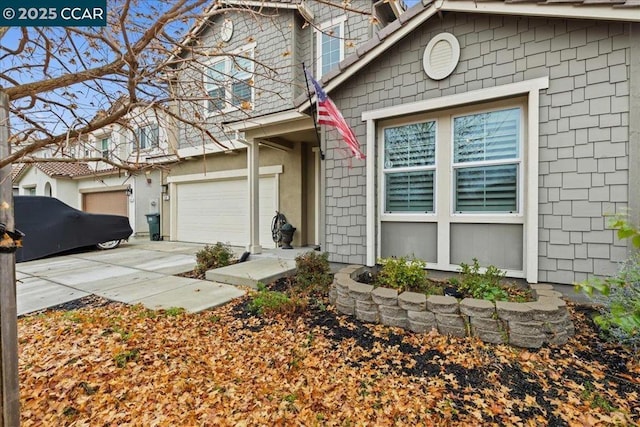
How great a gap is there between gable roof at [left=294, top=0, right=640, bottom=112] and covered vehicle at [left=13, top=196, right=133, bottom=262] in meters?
7.90

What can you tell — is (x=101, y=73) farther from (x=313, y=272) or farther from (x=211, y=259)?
(x=211, y=259)

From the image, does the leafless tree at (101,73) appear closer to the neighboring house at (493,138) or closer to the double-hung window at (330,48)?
the neighboring house at (493,138)

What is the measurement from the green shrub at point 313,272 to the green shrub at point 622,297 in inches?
131

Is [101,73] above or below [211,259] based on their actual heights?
above

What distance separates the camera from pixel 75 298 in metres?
4.87

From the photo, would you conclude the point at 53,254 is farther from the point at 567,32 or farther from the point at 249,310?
the point at 567,32

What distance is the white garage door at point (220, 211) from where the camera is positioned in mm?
9109

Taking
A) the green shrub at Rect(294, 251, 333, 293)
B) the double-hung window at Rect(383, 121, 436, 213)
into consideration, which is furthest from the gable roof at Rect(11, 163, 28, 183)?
the double-hung window at Rect(383, 121, 436, 213)

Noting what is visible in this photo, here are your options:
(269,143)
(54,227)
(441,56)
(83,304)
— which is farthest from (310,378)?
(54,227)

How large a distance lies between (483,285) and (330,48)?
7469 millimetres

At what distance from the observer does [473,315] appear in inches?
124

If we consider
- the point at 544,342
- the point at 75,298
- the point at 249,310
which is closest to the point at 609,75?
the point at 544,342

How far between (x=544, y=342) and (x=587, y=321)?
36.1 inches

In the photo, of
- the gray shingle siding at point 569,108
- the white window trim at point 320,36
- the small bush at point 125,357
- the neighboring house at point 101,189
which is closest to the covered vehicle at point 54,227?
the neighboring house at point 101,189
